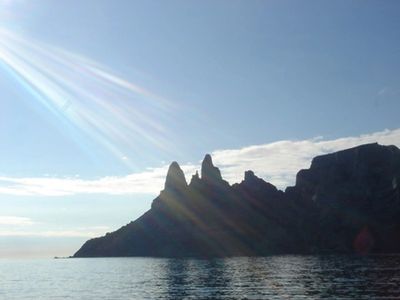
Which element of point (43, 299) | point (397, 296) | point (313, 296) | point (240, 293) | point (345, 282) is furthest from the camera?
point (345, 282)

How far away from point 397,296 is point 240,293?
75.2 feet

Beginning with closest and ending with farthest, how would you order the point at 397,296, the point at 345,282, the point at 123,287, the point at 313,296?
the point at 397,296 → the point at 313,296 → the point at 345,282 → the point at 123,287

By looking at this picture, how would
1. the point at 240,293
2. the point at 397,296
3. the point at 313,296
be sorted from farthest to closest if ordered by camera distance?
the point at 240,293 → the point at 313,296 → the point at 397,296

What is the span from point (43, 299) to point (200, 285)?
91.5 ft

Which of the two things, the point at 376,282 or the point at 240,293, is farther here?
the point at 376,282

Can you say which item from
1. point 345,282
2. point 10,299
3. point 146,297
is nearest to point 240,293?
point 146,297

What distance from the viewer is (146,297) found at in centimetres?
7594

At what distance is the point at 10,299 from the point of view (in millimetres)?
83438

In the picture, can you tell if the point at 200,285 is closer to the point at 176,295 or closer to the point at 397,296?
the point at 176,295

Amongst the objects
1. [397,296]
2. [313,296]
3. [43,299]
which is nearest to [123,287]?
[43,299]

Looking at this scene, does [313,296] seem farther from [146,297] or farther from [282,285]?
[146,297]

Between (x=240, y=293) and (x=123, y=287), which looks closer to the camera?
(x=240, y=293)

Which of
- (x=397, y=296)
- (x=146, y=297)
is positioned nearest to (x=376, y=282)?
(x=397, y=296)

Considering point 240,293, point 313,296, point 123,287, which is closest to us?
point 313,296
